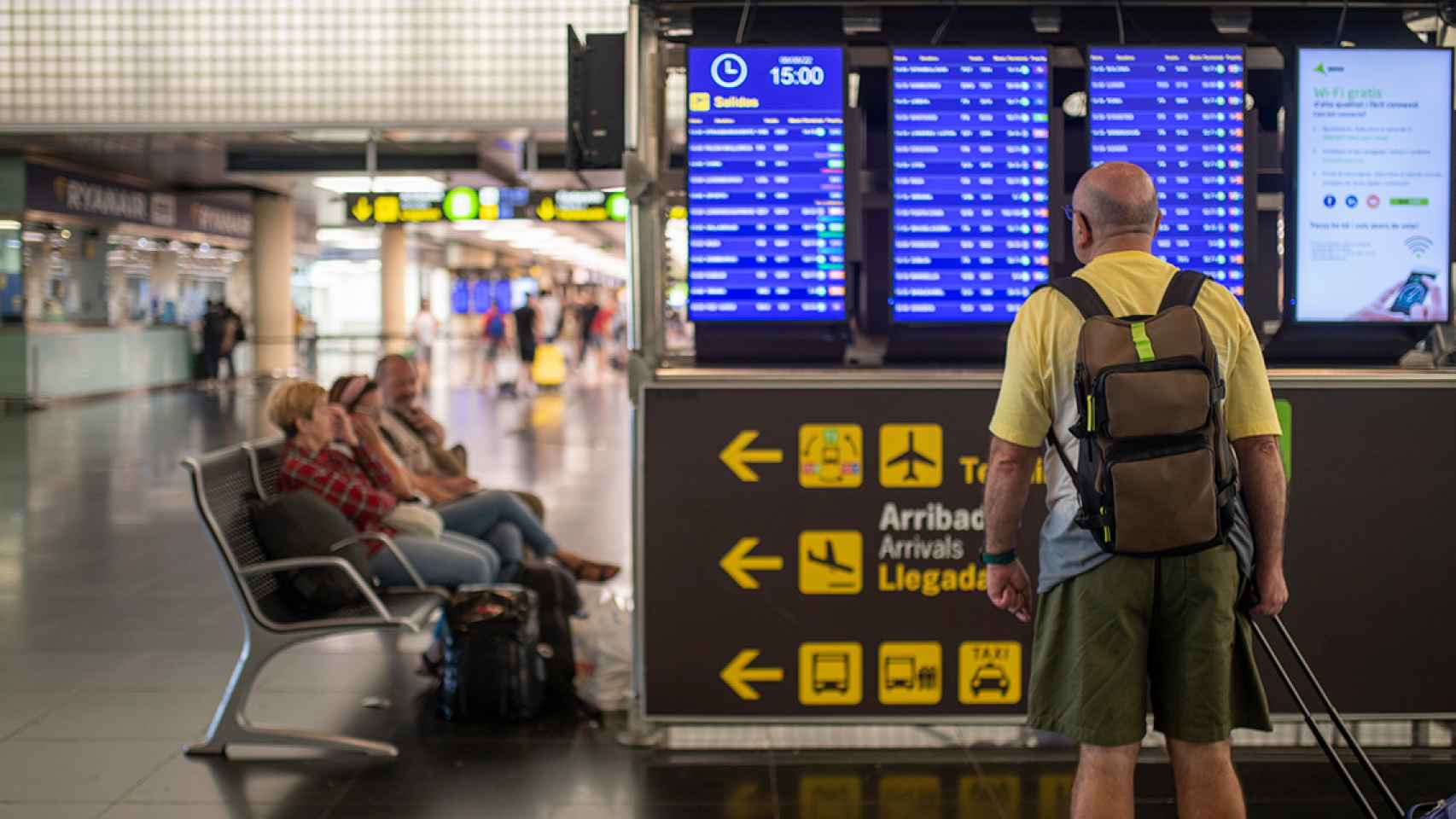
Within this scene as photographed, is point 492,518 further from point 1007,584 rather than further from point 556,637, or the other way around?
point 1007,584

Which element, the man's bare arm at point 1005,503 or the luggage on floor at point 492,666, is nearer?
the man's bare arm at point 1005,503

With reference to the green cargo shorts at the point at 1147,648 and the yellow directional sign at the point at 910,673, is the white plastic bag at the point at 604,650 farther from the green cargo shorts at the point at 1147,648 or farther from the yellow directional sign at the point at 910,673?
the green cargo shorts at the point at 1147,648

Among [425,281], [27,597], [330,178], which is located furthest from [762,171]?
[425,281]

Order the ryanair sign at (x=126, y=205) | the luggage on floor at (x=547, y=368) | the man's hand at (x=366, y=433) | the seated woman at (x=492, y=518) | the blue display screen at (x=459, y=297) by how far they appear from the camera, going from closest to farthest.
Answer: the man's hand at (x=366, y=433) < the seated woman at (x=492, y=518) < the ryanair sign at (x=126, y=205) < the luggage on floor at (x=547, y=368) < the blue display screen at (x=459, y=297)

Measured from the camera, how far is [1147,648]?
2801 mm

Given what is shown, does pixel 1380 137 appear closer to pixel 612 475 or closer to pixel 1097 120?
pixel 1097 120

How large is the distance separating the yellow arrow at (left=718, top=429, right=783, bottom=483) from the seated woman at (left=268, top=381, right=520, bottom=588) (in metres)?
1.41

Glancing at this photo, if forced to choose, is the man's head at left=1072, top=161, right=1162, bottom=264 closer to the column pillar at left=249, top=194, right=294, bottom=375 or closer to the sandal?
the sandal

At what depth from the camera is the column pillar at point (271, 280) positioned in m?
25.1

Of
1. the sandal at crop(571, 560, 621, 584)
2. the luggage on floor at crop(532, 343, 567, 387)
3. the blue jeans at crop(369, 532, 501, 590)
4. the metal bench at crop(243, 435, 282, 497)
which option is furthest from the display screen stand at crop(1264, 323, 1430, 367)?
the luggage on floor at crop(532, 343, 567, 387)

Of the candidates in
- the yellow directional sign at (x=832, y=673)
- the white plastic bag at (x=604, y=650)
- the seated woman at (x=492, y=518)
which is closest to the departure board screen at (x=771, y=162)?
the yellow directional sign at (x=832, y=673)

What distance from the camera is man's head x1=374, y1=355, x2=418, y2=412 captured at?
21.1 feet

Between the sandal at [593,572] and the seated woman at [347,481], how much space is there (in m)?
0.95

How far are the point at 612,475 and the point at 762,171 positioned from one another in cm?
753
